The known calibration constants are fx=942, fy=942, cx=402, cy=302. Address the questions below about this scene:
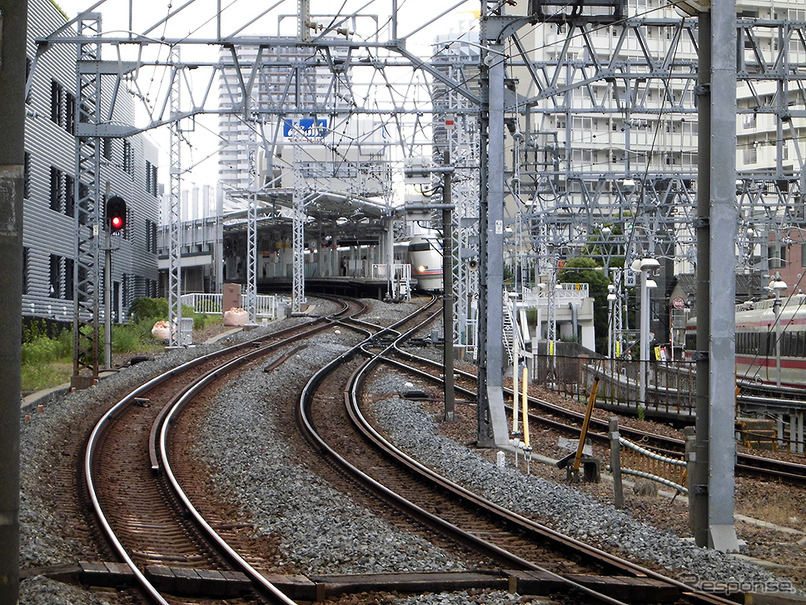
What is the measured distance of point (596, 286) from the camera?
6100 centimetres

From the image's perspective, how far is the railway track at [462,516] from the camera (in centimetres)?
760

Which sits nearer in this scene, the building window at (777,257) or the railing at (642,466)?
the railing at (642,466)

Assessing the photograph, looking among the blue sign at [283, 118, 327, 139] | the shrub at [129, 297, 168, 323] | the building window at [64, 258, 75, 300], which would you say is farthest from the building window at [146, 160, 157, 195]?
the building window at [64, 258, 75, 300]

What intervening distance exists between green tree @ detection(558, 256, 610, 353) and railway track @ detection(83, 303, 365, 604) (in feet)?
142

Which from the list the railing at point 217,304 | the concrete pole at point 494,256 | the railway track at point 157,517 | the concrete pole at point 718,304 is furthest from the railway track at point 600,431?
the railing at point 217,304

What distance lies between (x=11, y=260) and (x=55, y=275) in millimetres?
29156

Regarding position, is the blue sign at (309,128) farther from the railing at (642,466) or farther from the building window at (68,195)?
the railing at (642,466)

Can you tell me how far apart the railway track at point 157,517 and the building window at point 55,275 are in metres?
15.4

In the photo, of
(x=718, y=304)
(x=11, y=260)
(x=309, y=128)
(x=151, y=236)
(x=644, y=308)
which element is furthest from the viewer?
(x=151, y=236)

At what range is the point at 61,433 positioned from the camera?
1432 centimetres

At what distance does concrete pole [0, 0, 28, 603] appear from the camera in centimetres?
523

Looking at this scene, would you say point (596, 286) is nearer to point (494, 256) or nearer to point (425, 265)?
point (425, 265)

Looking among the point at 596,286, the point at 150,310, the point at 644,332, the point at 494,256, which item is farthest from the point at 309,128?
the point at 596,286

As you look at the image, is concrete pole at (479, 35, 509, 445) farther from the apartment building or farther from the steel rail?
the apartment building
